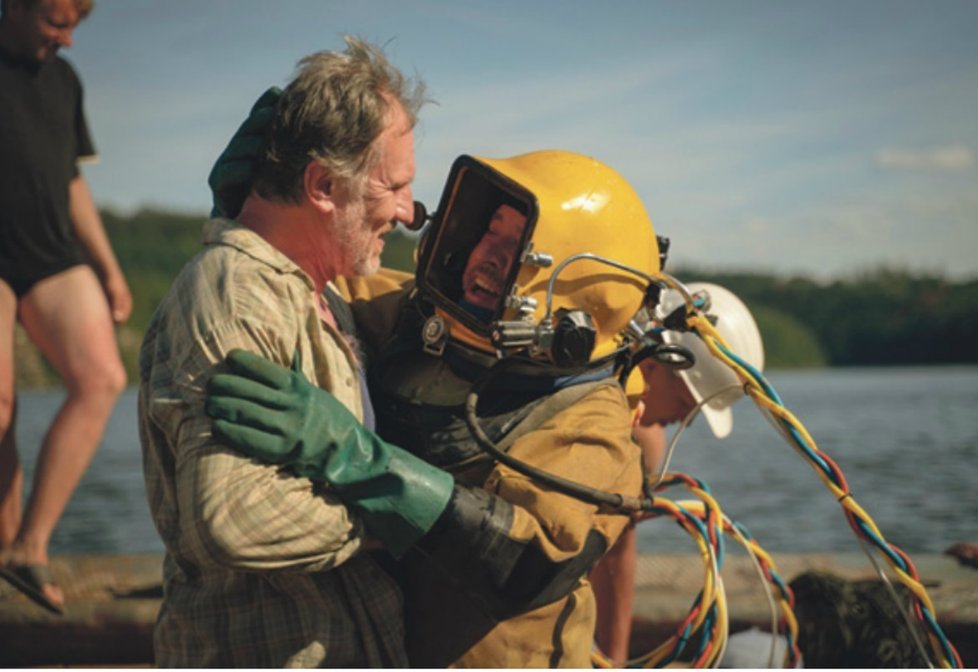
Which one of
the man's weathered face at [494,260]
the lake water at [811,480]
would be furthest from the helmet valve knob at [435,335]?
the lake water at [811,480]

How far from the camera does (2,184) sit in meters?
5.39

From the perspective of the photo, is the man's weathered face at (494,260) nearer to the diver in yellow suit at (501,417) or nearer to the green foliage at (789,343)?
the diver in yellow suit at (501,417)

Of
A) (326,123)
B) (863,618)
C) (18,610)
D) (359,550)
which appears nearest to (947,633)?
(863,618)

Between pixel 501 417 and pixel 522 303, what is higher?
pixel 522 303

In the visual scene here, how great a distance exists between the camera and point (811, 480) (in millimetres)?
12930

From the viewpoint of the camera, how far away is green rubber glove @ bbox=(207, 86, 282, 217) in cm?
277

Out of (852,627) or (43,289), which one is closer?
(852,627)

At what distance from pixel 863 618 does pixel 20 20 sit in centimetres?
449

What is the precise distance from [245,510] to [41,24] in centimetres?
390

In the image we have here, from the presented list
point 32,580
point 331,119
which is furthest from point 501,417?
point 32,580

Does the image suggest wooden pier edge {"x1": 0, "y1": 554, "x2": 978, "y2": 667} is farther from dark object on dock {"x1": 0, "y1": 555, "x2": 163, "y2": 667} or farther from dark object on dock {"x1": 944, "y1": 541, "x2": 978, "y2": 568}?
dark object on dock {"x1": 944, "y1": 541, "x2": 978, "y2": 568}

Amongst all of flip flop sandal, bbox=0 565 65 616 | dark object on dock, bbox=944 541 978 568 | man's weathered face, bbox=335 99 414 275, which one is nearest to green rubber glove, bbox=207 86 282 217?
man's weathered face, bbox=335 99 414 275

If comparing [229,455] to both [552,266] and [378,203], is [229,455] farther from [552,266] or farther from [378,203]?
[552,266]

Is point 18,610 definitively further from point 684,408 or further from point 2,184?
point 684,408
